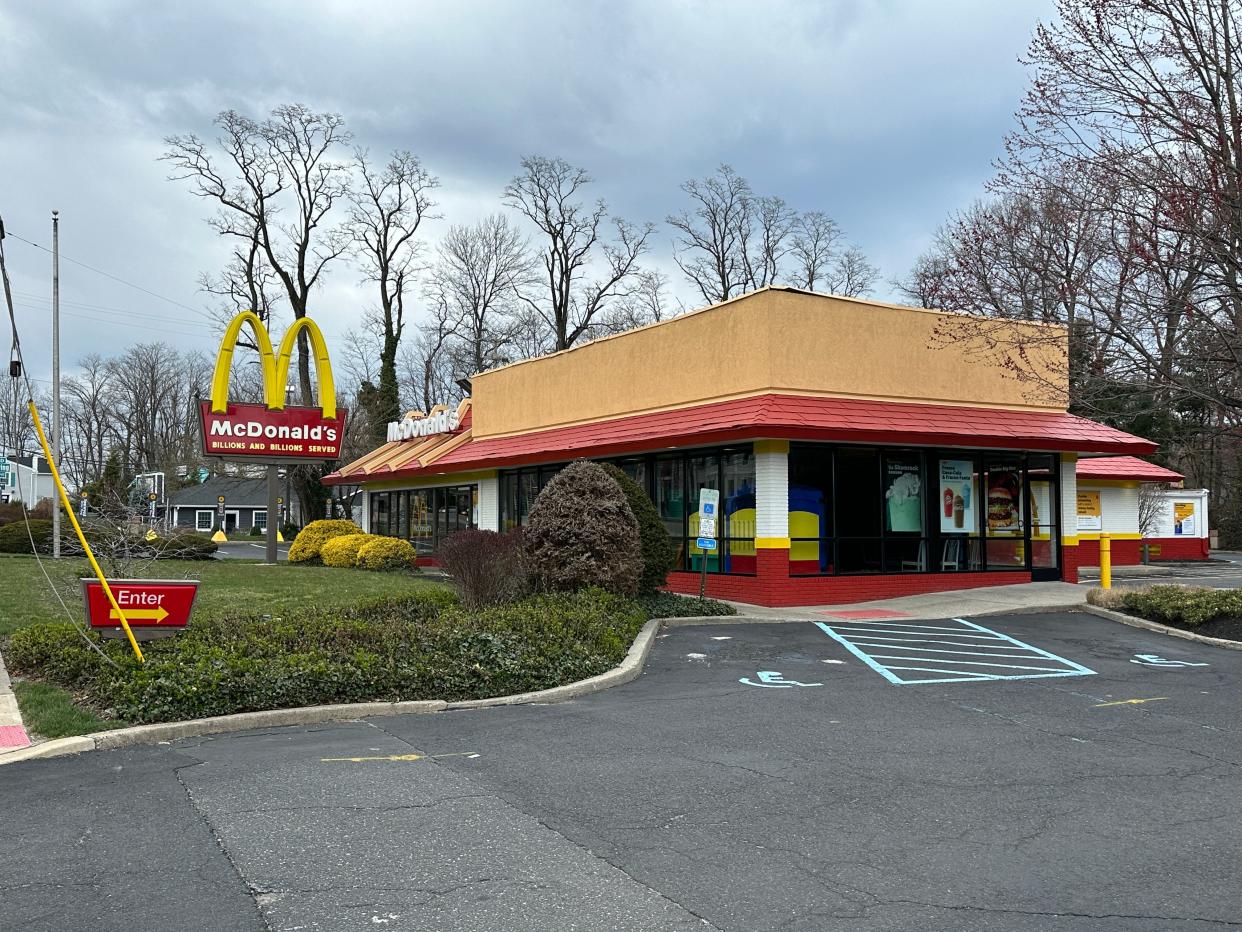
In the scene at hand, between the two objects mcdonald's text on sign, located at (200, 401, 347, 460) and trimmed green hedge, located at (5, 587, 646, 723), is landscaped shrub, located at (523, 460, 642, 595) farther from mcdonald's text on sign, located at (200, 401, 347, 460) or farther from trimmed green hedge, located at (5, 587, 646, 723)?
mcdonald's text on sign, located at (200, 401, 347, 460)

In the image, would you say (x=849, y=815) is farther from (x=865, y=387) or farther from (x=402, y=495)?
(x=402, y=495)

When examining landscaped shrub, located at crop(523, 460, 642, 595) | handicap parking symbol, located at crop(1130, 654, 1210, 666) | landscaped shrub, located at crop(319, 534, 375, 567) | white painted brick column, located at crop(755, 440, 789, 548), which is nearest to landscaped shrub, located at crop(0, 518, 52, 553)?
landscaped shrub, located at crop(319, 534, 375, 567)

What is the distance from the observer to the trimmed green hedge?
29.3 ft

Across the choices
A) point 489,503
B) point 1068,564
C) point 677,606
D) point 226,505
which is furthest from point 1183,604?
point 226,505

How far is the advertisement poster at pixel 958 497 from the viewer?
2012 cm

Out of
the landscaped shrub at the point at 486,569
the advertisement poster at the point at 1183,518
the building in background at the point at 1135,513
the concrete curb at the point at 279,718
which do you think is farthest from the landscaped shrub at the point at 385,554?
the advertisement poster at the point at 1183,518

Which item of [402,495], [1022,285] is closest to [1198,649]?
[1022,285]

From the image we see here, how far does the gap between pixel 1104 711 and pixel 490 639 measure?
6.07 m

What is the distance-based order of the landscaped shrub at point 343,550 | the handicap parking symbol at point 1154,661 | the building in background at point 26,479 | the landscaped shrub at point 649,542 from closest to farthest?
the handicap parking symbol at point 1154,661, the landscaped shrub at point 649,542, the landscaped shrub at point 343,550, the building in background at point 26,479

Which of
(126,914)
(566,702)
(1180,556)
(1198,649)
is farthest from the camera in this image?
(1180,556)

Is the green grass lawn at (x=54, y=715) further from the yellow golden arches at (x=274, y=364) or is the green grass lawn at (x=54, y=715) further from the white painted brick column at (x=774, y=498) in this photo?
the yellow golden arches at (x=274, y=364)

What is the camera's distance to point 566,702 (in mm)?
9953

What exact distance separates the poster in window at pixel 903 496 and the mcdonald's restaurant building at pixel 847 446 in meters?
0.03

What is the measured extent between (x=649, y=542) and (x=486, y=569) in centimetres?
272
